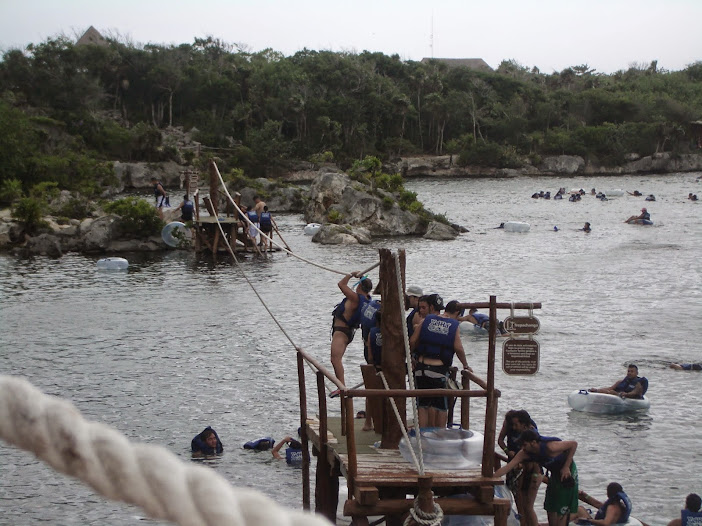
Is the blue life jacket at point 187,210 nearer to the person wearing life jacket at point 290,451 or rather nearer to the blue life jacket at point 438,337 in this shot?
the person wearing life jacket at point 290,451

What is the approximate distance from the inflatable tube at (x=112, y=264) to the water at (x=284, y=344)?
0.59 metres

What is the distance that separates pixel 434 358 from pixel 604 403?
7851 mm

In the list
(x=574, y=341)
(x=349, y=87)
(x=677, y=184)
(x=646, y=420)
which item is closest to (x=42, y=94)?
(x=349, y=87)

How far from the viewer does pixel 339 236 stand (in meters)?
40.4

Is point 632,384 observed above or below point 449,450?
below

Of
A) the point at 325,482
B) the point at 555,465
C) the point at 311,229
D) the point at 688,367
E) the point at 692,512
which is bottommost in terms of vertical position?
the point at 688,367

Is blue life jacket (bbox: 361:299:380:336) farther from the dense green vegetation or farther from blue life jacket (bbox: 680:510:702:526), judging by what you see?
the dense green vegetation

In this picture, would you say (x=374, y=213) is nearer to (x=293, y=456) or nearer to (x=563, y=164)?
(x=293, y=456)

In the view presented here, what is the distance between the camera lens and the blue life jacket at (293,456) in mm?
14484

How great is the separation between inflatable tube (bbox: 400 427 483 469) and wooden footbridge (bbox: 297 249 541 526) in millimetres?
121

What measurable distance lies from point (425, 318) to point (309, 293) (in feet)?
Answer: 63.0

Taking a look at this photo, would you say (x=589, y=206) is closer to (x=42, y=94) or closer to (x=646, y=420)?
(x=646, y=420)

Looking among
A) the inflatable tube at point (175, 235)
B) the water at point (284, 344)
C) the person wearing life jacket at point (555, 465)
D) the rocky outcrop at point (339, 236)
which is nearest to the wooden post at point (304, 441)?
the water at point (284, 344)

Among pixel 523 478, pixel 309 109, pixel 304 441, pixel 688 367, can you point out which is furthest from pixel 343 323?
pixel 309 109
